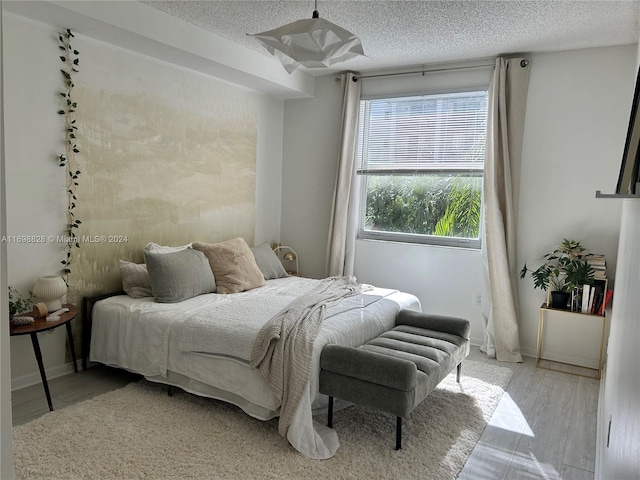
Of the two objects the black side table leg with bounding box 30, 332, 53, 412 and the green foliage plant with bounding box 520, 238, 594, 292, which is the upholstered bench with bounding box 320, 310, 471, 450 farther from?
→ the black side table leg with bounding box 30, 332, 53, 412

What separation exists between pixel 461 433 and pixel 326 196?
306 cm

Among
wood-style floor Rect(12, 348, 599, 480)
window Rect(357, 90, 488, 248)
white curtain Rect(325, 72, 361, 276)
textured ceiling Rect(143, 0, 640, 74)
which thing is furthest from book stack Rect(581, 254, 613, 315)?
white curtain Rect(325, 72, 361, 276)

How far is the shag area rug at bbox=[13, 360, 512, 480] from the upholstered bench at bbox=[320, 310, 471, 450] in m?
0.20

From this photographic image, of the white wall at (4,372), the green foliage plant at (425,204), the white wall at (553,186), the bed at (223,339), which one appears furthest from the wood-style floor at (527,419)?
the white wall at (4,372)

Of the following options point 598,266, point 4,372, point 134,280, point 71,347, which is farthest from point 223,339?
point 598,266

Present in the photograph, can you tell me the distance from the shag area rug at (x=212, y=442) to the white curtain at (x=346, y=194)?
2133 mm

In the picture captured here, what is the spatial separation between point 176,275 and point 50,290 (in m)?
0.83

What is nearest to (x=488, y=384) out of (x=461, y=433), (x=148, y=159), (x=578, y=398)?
(x=578, y=398)

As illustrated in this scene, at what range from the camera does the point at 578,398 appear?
3363 mm

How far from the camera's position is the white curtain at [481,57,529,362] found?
417 cm

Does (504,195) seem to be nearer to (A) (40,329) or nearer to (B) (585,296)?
(B) (585,296)

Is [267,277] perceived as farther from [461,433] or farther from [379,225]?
[461,433]

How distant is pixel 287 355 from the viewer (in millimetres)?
2697

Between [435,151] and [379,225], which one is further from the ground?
[435,151]
